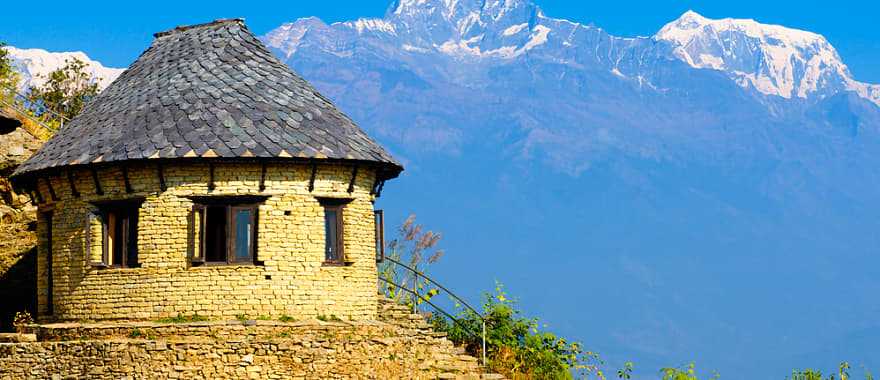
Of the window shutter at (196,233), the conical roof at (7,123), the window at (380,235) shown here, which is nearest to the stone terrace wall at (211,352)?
the window shutter at (196,233)

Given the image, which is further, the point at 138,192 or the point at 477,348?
the point at 477,348

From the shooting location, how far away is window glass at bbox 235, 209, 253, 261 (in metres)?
29.9

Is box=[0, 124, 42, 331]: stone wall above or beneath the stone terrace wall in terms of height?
above

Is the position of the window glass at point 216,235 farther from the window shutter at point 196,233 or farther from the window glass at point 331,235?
the window glass at point 331,235

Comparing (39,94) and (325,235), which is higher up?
(39,94)

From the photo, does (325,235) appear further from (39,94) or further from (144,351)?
(39,94)

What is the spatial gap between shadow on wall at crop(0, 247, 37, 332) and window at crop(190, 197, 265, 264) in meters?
8.54

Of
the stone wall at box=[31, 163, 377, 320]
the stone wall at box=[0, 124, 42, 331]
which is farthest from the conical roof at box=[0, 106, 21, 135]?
the stone wall at box=[31, 163, 377, 320]

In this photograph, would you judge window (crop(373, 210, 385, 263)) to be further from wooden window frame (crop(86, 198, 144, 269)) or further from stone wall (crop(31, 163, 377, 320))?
wooden window frame (crop(86, 198, 144, 269))

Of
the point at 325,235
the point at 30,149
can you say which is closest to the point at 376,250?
the point at 325,235

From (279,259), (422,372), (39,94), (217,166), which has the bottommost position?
(422,372)

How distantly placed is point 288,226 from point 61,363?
5.23 metres

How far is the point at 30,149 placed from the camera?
38.9 metres

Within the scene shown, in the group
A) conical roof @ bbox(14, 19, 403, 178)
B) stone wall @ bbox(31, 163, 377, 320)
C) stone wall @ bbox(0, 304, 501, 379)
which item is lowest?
stone wall @ bbox(0, 304, 501, 379)
